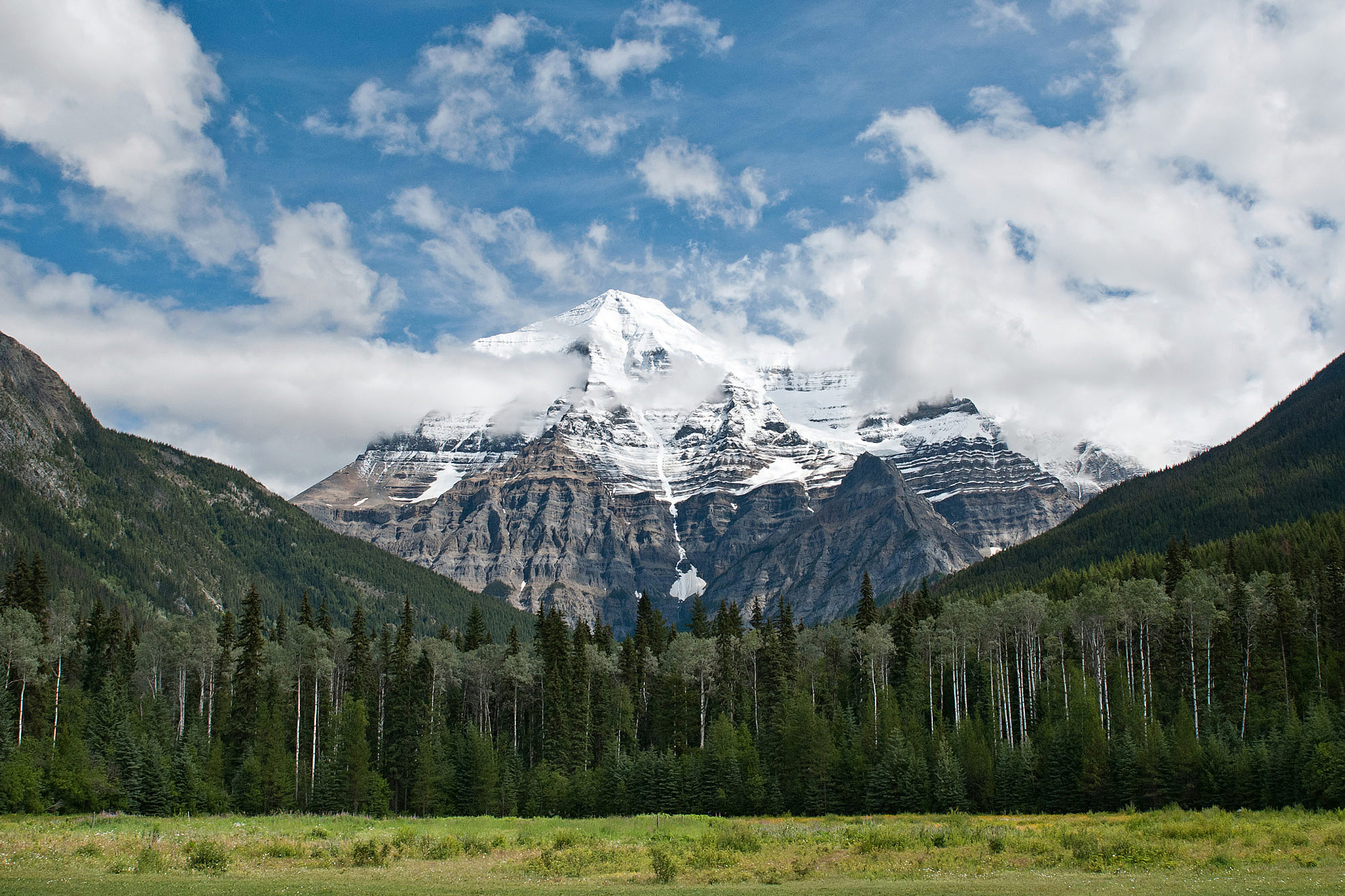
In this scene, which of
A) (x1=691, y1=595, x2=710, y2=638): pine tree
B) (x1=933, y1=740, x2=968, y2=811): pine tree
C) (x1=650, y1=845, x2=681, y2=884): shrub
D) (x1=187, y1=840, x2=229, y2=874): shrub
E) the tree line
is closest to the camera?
(x1=187, y1=840, x2=229, y2=874): shrub

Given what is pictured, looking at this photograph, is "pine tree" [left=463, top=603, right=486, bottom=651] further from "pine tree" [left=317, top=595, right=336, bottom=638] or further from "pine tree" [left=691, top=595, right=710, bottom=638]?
"pine tree" [left=691, top=595, right=710, bottom=638]

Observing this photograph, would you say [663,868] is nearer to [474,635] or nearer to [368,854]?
[368,854]

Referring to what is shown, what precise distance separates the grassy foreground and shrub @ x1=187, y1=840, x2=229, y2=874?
113mm

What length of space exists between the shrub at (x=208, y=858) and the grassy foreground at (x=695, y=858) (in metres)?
0.11

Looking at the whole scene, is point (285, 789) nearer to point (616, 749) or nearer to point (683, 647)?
point (616, 749)

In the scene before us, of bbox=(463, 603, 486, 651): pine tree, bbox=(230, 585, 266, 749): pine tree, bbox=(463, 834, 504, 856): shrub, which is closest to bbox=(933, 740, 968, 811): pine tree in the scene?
bbox=(463, 834, 504, 856): shrub

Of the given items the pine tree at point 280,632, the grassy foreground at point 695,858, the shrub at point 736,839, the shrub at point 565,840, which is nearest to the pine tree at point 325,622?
the pine tree at point 280,632

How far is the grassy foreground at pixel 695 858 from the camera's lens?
1446 inches

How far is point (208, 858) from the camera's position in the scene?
1665 inches

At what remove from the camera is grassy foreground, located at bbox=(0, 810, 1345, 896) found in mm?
36719

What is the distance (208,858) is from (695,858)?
64.4 ft

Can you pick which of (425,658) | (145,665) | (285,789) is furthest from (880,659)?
(145,665)

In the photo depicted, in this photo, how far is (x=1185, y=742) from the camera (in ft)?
265

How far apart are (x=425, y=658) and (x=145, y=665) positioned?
27.6 m
